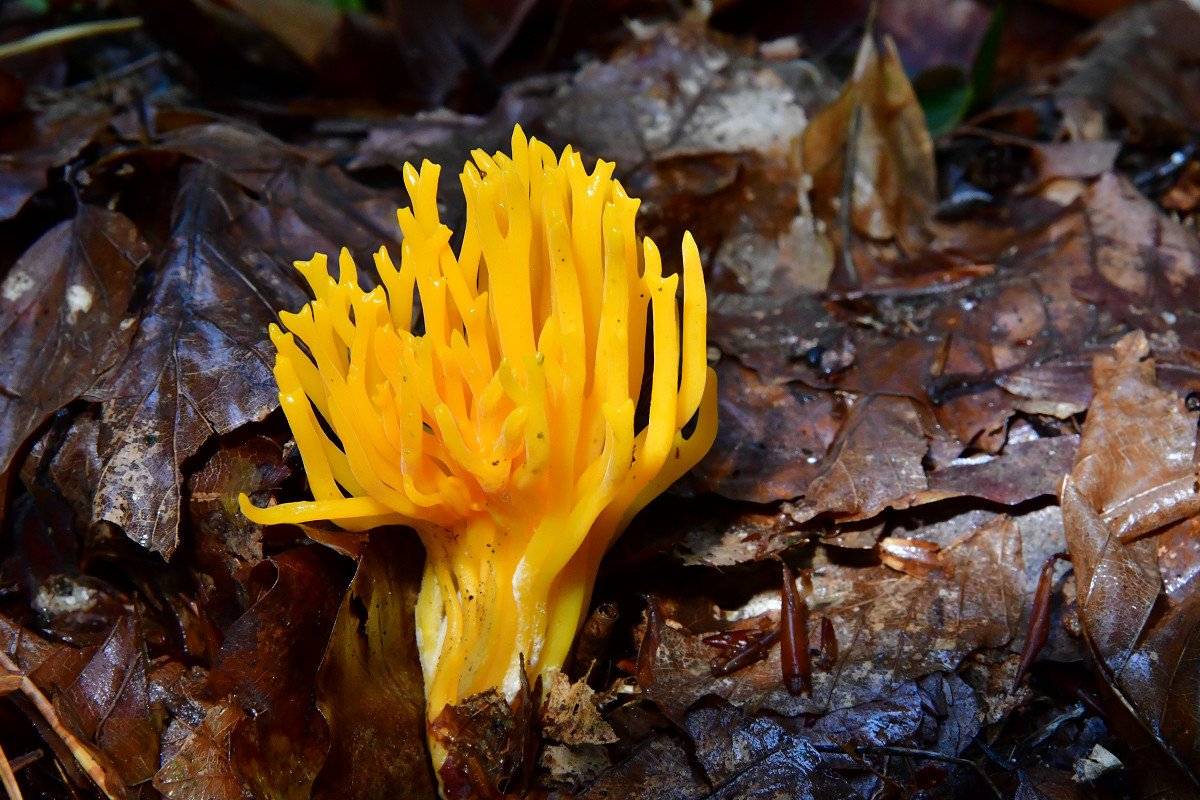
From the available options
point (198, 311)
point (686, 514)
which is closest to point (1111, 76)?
point (686, 514)

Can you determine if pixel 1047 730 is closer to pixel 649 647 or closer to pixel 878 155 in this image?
pixel 649 647

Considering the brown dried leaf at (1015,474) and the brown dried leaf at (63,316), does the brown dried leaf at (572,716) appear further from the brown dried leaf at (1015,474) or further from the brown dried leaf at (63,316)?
the brown dried leaf at (63,316)

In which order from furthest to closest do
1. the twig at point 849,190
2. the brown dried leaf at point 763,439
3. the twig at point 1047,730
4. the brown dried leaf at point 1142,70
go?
the brown dried leaf at point 1142,70 → the twig at point 849,190 → the brown dried leaf at point 763,439 → the twig at point 1047,730

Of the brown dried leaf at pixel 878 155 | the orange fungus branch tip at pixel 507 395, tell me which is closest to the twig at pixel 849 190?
the brown dried leaf at pixel 878 155

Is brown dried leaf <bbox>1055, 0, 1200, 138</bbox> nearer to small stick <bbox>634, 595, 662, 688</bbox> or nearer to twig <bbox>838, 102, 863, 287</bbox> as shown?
twig <bbox>838, 102, 863, 287</bbox>

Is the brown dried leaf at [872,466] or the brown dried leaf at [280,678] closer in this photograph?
the brown dried leaf at [280,678]

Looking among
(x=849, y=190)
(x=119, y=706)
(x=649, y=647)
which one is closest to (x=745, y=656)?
(x=649, y=647)
